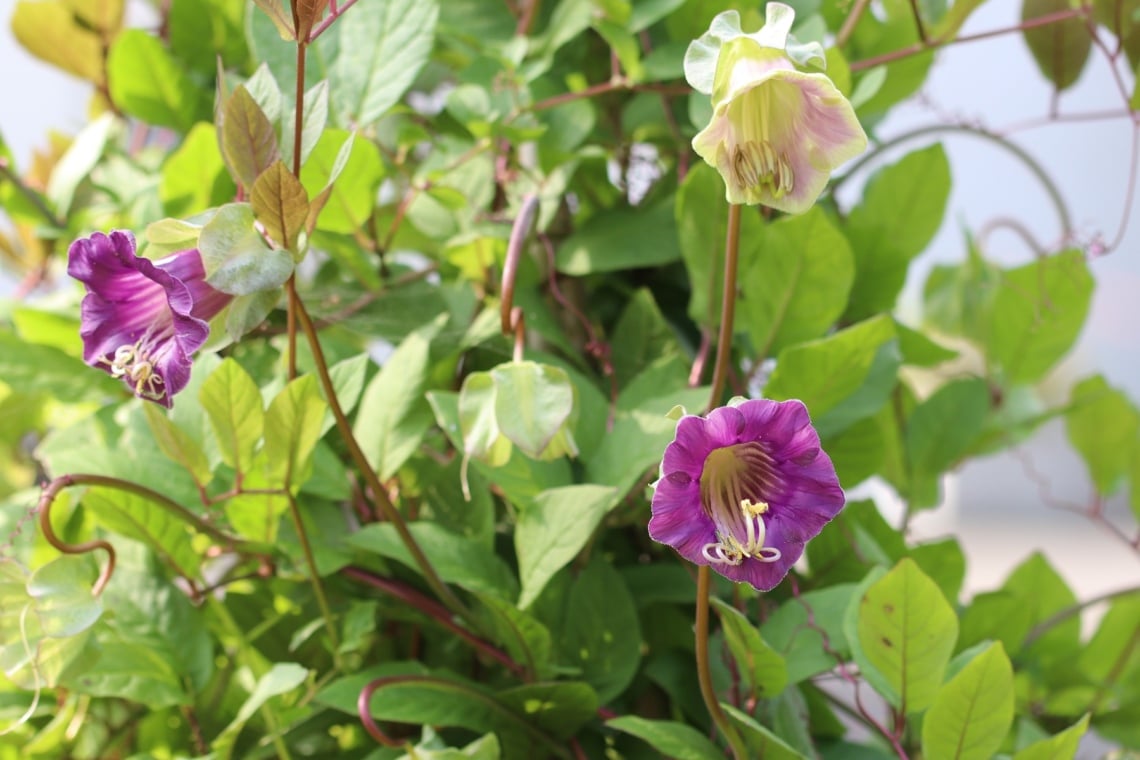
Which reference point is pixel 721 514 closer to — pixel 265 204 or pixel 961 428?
pixel 265 204

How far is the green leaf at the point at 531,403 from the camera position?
0.25m

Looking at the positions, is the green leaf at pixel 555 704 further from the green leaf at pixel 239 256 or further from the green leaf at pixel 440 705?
the green leaf at pixel 239 256

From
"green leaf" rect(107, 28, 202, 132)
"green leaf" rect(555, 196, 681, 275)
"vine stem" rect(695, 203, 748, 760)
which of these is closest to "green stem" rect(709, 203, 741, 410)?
"vine stem" rect(695, 203, 748, 760)

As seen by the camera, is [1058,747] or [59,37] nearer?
[1058,747]

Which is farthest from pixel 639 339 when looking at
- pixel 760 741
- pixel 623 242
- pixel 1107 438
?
pixel 1107 438

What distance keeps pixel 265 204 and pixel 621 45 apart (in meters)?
0.14

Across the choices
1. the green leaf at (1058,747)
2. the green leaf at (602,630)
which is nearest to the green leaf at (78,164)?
the green leaf at (602,630)

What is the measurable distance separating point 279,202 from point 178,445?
0.08 meters

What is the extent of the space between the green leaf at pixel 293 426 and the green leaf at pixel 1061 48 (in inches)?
9.8

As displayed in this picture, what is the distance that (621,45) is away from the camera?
0.32 m

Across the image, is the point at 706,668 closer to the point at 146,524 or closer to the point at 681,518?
the point at 681,518

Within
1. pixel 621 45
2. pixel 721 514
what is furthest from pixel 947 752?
pixel 621 45

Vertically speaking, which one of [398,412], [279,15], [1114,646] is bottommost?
[1114,646]

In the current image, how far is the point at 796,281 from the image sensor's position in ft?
1.02
